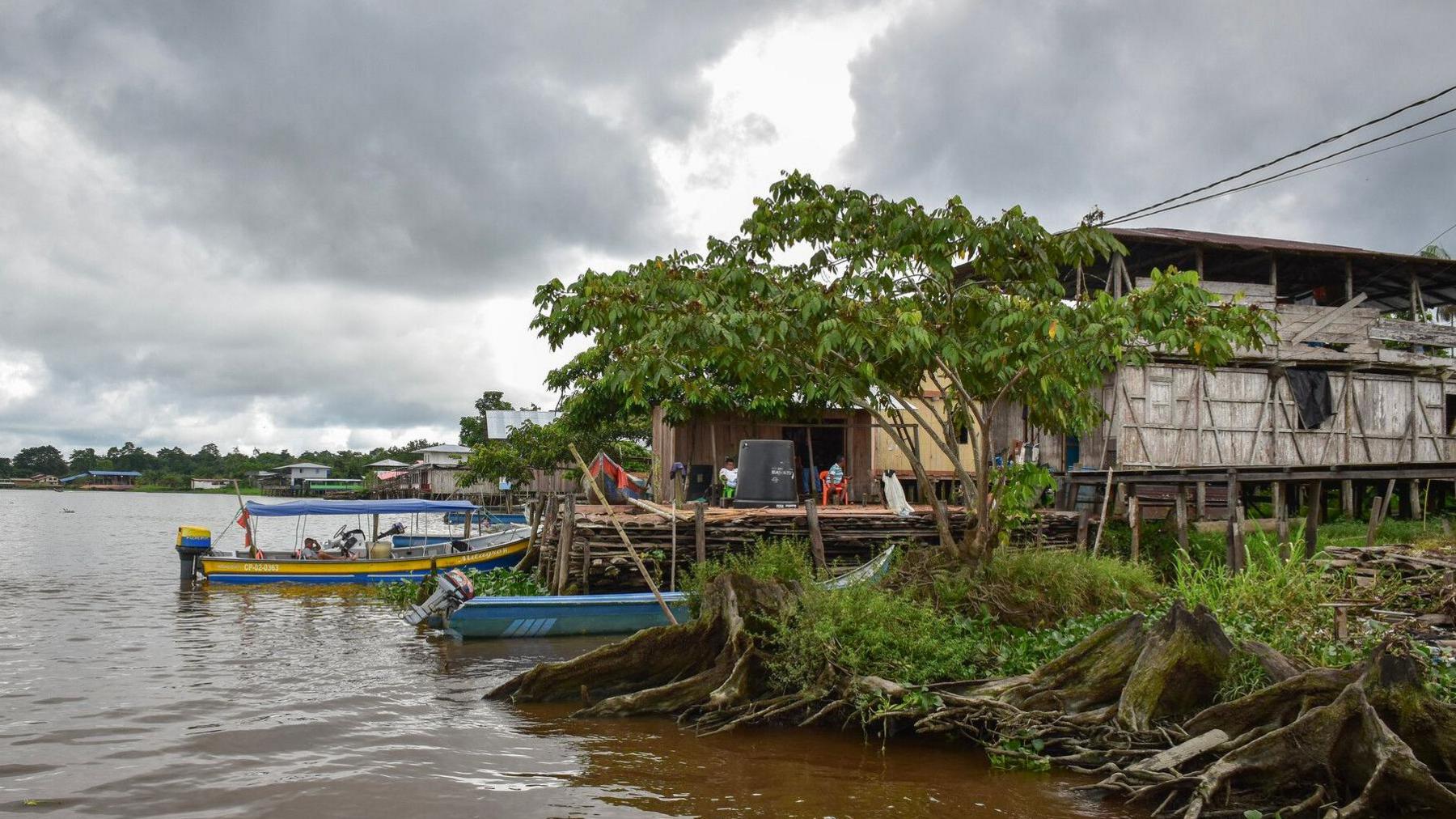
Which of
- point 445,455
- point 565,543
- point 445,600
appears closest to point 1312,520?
point 565,543

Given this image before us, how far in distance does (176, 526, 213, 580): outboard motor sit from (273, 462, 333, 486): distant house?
6689 cm

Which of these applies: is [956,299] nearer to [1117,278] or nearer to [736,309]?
[736,309]

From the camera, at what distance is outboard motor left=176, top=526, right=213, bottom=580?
23203 mm

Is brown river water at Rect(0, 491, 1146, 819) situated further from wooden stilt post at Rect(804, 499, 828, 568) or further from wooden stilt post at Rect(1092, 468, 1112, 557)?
wooden stilt post at Rect(1092, 468, 1112, 557)

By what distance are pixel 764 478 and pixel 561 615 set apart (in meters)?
5.55

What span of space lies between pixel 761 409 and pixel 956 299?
1023 centimetres

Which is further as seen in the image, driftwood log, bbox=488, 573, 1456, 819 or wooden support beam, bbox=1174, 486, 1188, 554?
wooden support beam, bbox=1174, 486, 1188, 554

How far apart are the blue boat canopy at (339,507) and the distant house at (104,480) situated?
96484 mm

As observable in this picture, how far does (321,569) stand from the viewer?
2247 centimetres

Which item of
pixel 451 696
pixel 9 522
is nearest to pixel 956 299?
pixel 451 696

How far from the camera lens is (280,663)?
13.3 metres

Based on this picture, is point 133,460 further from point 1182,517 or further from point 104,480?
point 1182,517

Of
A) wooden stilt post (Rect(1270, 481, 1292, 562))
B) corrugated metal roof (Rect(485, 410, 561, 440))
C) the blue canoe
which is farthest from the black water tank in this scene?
corrugated metal roof (Rect(485, 410, 561, 440))

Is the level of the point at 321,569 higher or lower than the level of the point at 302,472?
lower
